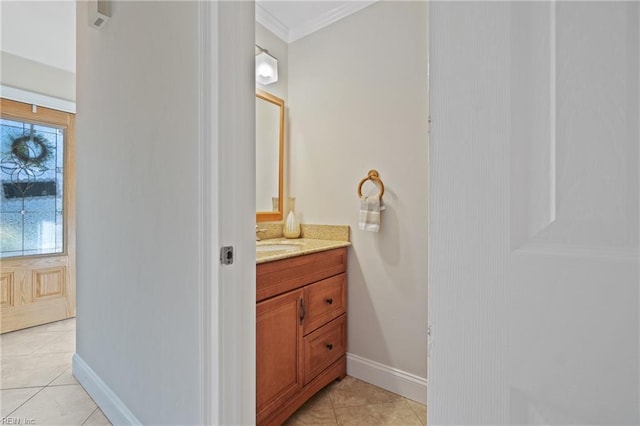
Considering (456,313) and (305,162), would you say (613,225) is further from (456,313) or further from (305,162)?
(305,162)

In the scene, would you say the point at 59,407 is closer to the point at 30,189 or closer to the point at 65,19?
the point at 30,189

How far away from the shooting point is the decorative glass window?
2.73 meters

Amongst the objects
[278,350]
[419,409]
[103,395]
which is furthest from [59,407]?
[419,409]

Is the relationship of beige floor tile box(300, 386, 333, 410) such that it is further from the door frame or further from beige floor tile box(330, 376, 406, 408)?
the door frame

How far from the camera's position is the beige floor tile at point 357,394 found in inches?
69.3

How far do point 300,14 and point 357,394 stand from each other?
101 inches

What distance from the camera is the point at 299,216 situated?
2377mm

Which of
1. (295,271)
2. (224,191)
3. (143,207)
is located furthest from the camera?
(295,271)

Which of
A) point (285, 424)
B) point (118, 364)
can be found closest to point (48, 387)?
point (118, 364)

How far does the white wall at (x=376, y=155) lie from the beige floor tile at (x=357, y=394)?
0.17 m

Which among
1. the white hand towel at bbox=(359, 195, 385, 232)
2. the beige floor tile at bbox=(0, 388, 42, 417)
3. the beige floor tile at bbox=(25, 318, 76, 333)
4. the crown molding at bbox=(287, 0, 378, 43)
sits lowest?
the beige floor tile at bbox=(25, 318, 76, 333)

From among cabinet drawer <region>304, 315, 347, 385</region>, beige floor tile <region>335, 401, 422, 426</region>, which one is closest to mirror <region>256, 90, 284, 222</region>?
cabinet drawer <region>304, 315, 347, 385</region>

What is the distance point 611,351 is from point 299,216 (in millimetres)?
2091

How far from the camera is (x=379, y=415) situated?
1.65 meters
